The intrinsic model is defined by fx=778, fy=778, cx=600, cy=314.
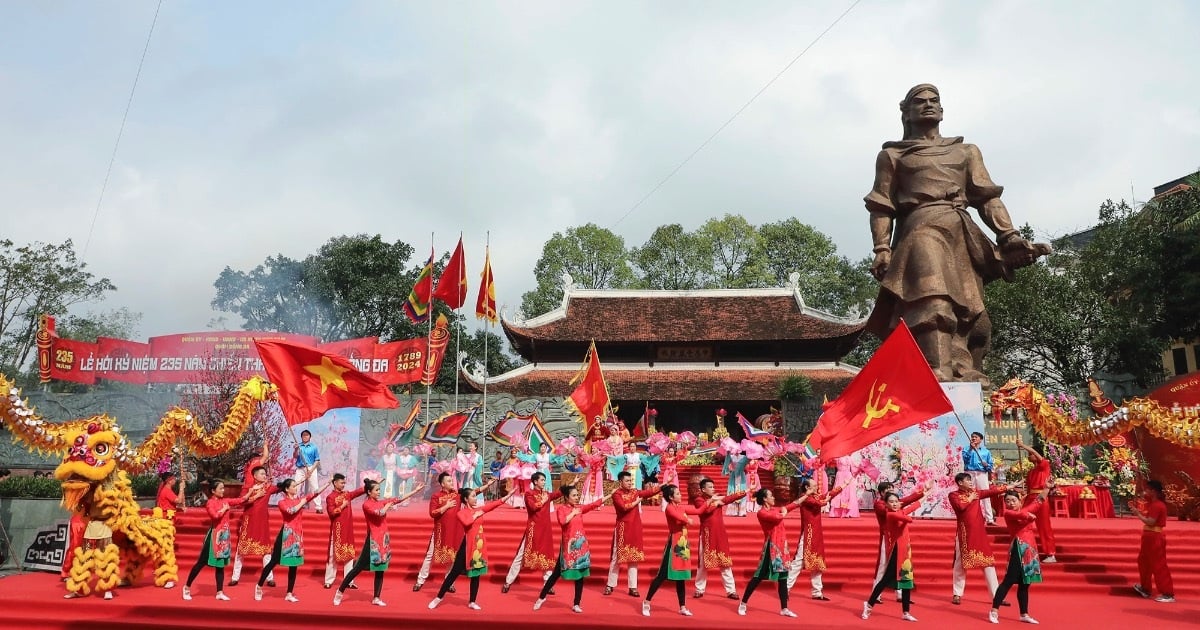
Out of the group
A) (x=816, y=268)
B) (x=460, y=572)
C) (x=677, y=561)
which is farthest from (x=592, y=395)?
(x=816, y=268)

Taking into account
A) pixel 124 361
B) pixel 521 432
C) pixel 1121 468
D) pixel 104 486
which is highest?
pixel 124 361

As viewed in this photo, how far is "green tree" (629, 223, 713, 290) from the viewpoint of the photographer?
32.1 metres

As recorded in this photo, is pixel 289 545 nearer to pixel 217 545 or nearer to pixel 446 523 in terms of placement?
pixel 217 545

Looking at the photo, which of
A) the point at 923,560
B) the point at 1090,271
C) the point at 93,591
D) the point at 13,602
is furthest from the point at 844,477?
the point at 1090,271

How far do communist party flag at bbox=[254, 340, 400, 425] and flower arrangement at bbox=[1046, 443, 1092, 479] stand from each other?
8802 millimetres

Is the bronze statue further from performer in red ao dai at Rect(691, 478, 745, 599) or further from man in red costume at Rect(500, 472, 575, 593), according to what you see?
man in red costume at Rect(500, 472, 575, 593)

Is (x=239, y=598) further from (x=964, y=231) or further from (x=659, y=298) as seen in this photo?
(x=659, y=298)

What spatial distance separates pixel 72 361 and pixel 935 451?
67.7ft

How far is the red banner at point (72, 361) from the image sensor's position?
1981 centimetres

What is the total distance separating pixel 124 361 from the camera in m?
19.8

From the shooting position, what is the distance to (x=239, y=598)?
6969 millimetres

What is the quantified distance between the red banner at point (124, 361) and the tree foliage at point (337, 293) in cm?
1043

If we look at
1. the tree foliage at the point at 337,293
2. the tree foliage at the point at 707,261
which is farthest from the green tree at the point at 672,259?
the tree foliage at the point at 337,293

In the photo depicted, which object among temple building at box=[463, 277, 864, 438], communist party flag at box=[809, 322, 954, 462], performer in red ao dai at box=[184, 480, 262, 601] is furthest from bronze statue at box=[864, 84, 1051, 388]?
temple building at box=[463, 277, 864, 438]
